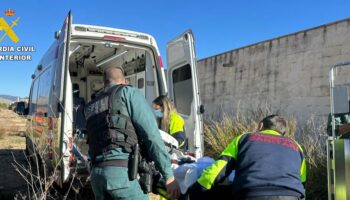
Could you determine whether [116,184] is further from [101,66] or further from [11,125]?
[11,125]

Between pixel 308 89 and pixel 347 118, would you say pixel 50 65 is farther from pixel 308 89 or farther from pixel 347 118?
pixel 308 89

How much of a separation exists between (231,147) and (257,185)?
367 mm

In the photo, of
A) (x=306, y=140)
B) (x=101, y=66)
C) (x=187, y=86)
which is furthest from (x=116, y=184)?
(x=101, y=66)

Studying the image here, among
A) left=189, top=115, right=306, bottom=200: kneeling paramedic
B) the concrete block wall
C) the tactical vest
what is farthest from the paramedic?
the concrete block wall

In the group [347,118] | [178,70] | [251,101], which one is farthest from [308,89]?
[347,118]

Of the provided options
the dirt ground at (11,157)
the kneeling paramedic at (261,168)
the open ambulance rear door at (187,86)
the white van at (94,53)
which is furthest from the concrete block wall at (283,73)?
the kneeling paramedic at (261,168)

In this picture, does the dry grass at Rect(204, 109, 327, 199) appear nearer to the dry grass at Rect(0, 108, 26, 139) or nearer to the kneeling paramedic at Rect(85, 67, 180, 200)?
the kneeling paramedic at Rect(85, 67, 180, 200)

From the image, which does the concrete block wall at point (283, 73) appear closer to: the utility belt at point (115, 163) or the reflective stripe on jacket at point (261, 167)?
the reflective stripe on jacket at point (261, 167)

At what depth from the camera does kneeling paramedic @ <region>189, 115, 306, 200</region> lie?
294cm

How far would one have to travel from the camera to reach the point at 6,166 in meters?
10.2

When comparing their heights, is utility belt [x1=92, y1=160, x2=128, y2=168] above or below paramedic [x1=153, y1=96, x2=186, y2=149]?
below

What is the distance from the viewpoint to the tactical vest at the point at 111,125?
298 cm

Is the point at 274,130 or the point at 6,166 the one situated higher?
the point at 274,130

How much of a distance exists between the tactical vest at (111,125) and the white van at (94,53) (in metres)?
2.02
